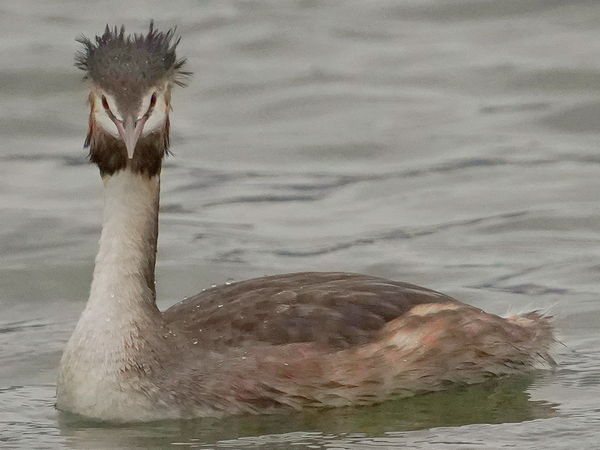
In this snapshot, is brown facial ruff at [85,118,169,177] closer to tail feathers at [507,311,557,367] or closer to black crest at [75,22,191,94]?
black crest at [75,22,191,94]

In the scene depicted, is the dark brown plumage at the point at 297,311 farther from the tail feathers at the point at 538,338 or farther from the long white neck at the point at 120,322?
the tail feathers at the point at 538,338

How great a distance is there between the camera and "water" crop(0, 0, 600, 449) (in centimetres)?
973

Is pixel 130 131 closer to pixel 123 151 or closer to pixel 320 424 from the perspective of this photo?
pixel 123 151

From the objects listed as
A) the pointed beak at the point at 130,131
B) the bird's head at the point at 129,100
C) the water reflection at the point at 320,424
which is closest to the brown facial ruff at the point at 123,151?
the bird's head at the point at 129,100

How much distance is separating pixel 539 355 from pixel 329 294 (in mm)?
1347

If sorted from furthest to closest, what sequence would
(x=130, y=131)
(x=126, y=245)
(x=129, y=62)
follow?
(x=126, y=245) → (x=129, y=62) → (x=130, y=131)

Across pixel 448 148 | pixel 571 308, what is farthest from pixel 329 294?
pixel 448 148

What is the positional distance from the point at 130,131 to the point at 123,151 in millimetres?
236

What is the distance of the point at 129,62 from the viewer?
9555mm

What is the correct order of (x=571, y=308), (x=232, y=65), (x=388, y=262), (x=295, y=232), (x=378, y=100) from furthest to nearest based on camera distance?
(x=232, y=65), (x=378, y=100), (x=295, y=232), (x=388, y=262), (x=571, y=308)

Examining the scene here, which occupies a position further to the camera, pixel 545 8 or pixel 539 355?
pixel 545 8

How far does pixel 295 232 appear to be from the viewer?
544 inches

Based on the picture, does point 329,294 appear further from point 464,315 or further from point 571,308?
point 571,308

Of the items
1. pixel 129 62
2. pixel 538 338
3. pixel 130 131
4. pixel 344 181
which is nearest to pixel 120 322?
pixel 130 131
